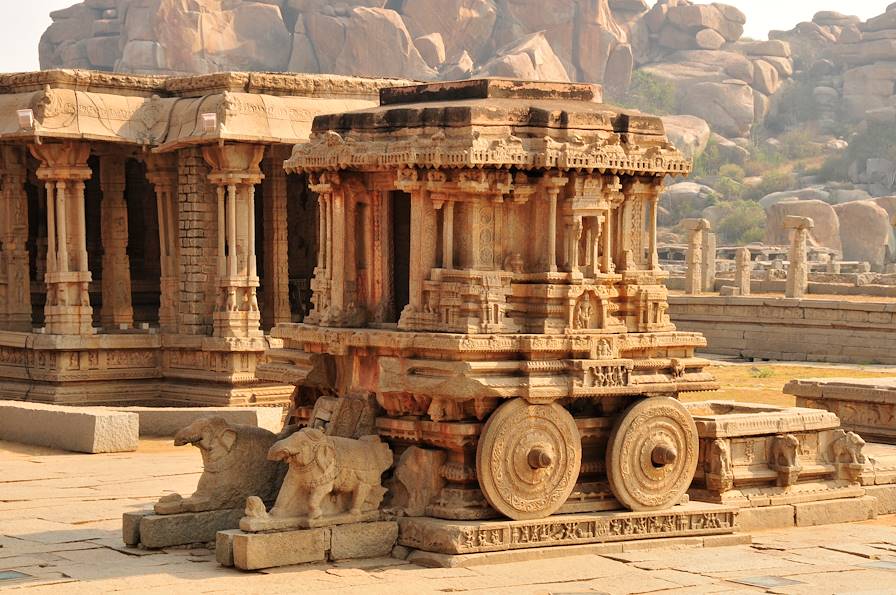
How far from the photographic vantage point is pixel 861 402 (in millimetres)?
16797

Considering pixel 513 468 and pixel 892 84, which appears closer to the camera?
pixel 513 468

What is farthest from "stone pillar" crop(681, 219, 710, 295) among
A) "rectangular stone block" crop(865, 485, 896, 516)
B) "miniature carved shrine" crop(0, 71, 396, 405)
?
"rectangular stone block" crop(865, 485, 896, 516)

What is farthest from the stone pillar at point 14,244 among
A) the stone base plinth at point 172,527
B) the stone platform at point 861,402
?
the stone base plinth at point 172,527

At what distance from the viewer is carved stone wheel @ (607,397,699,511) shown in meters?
10.9

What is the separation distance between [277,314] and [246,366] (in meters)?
2.00

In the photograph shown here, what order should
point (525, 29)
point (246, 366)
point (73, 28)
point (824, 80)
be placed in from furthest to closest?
1. point (824, 80)
2. point (525, 29)
3. point (73, 28)
4. point (246, 366)

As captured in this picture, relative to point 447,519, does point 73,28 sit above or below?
above

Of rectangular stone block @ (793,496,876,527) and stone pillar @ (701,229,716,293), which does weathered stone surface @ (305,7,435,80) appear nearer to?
stone pillar @ (701,229,716,293)

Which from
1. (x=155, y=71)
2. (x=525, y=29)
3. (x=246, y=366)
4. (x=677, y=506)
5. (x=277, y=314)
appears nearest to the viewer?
(x=677, y=506)

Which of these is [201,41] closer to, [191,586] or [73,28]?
[73,28]

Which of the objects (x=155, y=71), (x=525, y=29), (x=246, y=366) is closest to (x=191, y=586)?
(x=246, y=366)

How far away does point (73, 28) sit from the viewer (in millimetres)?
83938

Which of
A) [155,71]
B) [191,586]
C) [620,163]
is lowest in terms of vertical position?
[191,586]

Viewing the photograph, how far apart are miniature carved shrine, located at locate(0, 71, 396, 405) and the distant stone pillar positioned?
18mm
